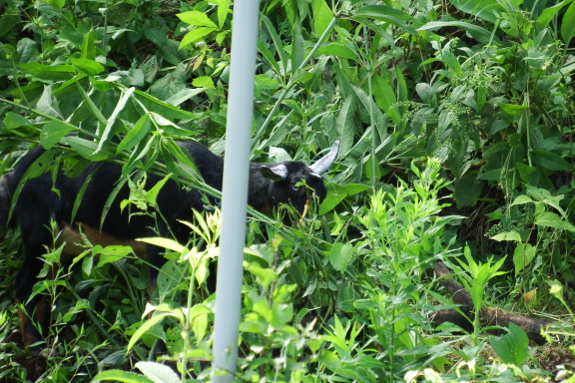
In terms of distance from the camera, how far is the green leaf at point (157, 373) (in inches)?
71.3

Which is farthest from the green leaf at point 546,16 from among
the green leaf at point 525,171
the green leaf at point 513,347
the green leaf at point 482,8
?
the green leaf at point 513,347

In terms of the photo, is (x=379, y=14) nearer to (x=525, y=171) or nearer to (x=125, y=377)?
(x=525, y=171)

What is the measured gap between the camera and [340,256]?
2980mm

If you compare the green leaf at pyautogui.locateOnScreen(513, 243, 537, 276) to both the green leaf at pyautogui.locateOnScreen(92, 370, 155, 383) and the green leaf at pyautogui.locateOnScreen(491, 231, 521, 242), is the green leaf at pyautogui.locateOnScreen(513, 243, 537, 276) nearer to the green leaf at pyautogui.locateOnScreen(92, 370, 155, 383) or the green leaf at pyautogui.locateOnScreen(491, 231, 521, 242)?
the green leaf at pyautogui.locateOnScreen(491, 231, 521, 242)

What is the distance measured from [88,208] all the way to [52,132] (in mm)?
2085

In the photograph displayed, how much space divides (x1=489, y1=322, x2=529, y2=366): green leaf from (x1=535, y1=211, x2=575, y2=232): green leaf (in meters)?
1.39

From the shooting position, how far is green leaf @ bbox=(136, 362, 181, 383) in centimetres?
181

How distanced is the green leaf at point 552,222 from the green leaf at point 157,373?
8.16 feet

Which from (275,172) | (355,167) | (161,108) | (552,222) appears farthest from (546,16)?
(161,108)

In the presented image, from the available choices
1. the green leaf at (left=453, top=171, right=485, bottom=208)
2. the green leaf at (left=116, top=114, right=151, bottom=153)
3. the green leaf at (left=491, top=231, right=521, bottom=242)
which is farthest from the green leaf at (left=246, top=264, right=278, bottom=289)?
the green leaf at (left=453, top=171, right=485, bottom=208)

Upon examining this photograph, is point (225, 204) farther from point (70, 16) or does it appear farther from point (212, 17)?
point (70, 16)

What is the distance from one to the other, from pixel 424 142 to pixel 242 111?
113 inches

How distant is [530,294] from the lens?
3.69 metres

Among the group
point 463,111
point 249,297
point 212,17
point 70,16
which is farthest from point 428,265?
point 70,16
